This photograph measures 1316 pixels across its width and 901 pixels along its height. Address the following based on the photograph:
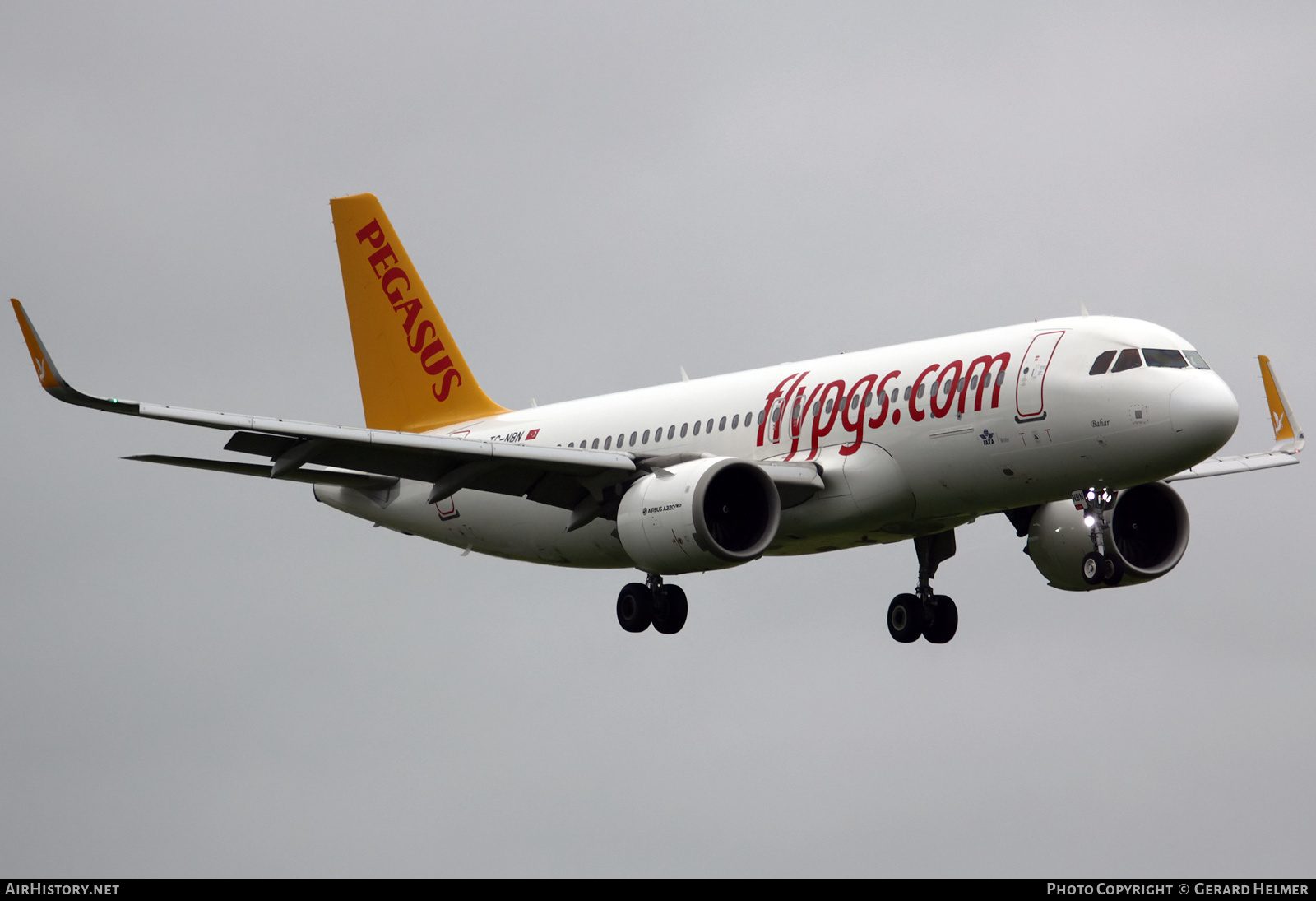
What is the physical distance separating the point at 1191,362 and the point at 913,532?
688 centimetres

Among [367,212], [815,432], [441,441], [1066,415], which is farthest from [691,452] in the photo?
[367,212]

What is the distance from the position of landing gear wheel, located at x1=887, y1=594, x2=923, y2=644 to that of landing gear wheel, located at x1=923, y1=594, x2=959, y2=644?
0.73 ft

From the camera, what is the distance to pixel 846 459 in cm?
3425

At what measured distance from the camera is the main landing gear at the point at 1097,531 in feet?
108

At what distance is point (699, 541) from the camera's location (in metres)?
32.6

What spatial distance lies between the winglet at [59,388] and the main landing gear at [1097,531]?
1640cm

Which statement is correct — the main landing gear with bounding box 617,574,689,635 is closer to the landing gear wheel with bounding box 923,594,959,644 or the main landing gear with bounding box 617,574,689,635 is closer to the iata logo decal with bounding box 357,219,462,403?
the landing gear wheel with bounding box 923,594,959,644

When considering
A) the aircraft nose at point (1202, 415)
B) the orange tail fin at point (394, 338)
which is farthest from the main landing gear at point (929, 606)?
the orange tail fin at point (394, 338)

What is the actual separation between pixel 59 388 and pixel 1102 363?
1734 centimetres

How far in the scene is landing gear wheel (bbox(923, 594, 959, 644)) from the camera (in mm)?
39594

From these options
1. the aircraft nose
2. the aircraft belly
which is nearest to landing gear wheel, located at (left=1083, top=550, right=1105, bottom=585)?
the aircraft nose

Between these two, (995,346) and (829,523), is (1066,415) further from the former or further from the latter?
(829,523)

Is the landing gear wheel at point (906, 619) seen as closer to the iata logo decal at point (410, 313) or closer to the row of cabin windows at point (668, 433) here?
the row of cabin windows at point (668, 433)

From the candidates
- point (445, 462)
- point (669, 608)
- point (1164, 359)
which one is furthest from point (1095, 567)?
point (445, 462)
